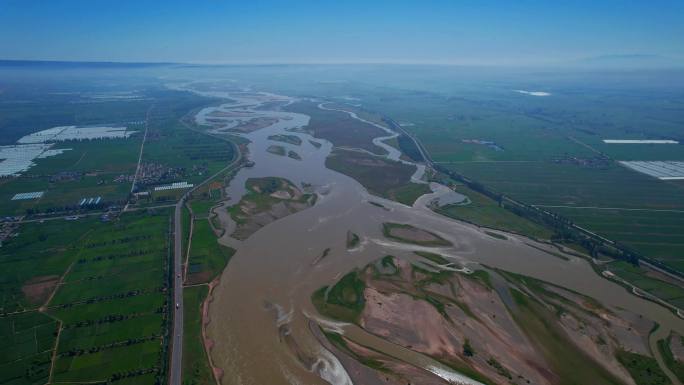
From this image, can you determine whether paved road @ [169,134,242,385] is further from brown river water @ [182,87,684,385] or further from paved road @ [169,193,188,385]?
brown river water @ [182,87,684,385]

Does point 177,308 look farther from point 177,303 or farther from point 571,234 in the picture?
point 571,234

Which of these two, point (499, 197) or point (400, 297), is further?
point (499, 197)

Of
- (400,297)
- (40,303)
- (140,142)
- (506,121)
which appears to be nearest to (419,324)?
(400,297)

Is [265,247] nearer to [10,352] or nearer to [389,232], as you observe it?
[389,232]

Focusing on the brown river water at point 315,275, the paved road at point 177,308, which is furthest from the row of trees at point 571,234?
the paved road at point 177,308

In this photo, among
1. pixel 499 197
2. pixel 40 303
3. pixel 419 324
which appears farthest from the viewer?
pixel 499 197

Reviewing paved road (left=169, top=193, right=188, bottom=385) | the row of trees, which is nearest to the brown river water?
paved road (left=169, top=193, right=188, bottom=385)

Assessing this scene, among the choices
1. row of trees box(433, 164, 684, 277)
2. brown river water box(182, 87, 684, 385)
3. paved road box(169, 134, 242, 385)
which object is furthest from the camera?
row of trees box(433, 164, 684, 277)

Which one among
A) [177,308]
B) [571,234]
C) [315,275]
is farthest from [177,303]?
[571,234]
